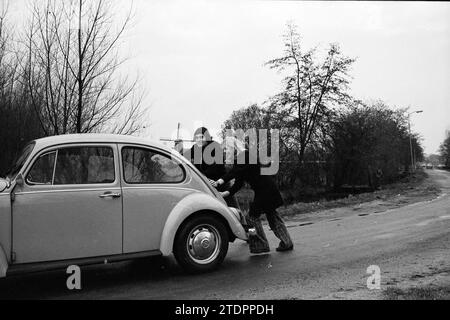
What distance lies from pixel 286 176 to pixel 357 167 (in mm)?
8365

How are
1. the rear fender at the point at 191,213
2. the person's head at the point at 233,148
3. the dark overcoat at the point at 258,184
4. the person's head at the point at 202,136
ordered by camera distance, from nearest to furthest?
the rear fender at the point at 191,213, the dark overcoat at the point at 258,184, the person's head at the point at 233,148, the person's head at the point at 202,136

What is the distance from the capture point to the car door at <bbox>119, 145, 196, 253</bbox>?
5.68 metres

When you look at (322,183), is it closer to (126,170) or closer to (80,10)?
(80,10)

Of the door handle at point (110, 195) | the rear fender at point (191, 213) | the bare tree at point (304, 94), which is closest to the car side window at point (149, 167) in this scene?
the door handle at point (110, 195)

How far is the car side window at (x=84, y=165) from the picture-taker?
548cm

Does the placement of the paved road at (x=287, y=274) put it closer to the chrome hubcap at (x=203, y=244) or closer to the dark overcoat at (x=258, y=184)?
the chrome hubcap at (x=203, y=244)

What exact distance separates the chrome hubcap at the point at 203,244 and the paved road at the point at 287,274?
263 millimetres

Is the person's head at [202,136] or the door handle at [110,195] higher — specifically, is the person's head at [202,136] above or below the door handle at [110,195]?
above

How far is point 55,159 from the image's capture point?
551cm

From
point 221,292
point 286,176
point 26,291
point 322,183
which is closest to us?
point 221,292

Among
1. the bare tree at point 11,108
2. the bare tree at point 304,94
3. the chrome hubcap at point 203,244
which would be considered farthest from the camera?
the bare tree at point 304,94

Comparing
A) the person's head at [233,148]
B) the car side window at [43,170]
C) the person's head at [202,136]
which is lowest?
the car side window at [43,170]

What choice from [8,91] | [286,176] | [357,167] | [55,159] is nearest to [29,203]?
[55,159]

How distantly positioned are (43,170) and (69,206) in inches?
21.2
